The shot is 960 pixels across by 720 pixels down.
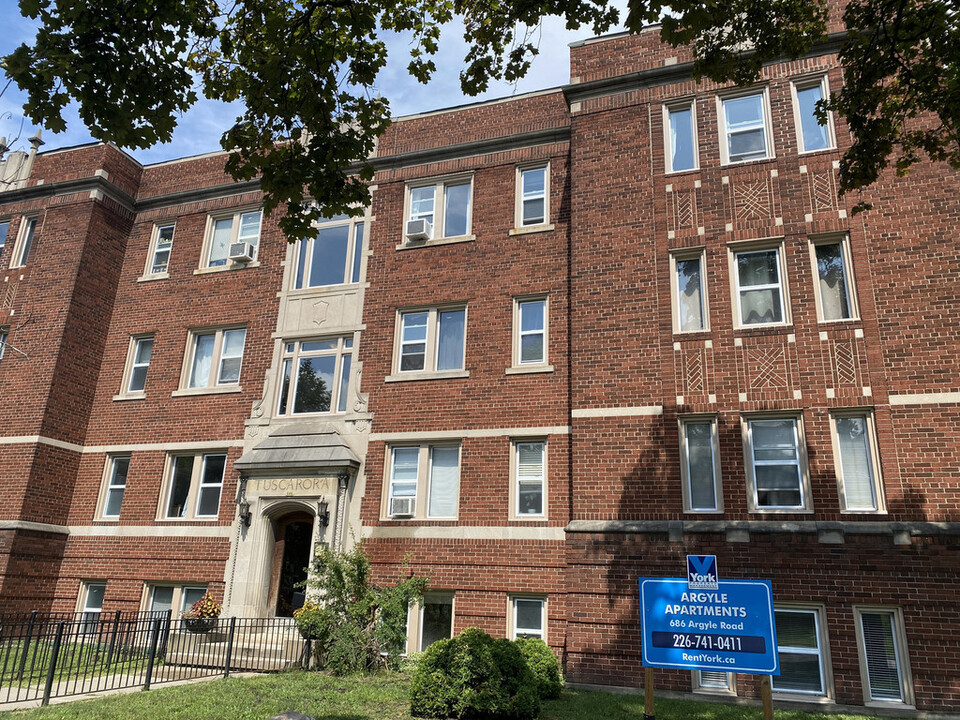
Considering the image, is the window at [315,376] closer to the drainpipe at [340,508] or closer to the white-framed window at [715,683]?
the drainpipe at [340,508]

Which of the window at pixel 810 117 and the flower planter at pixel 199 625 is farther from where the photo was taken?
the flower planter at pixel 199 625

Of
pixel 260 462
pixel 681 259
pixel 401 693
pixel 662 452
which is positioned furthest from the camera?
pixel 260 462

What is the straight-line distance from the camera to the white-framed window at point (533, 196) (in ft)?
56.8

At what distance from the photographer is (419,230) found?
17.9m

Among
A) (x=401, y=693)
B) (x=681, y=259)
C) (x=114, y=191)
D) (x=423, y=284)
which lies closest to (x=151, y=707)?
(x=401, y=693)

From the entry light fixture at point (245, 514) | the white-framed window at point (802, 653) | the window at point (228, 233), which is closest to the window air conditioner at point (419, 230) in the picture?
the window at point (228, 233)

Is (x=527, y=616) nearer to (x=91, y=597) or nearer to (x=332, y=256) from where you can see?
(x=332, y=256)

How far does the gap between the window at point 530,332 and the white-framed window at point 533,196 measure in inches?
79.8

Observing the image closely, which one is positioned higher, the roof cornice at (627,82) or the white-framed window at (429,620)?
the roof cornice at (627,82)

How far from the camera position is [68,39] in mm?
6801

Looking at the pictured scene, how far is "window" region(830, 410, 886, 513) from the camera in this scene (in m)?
12.4

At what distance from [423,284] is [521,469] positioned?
5305mm

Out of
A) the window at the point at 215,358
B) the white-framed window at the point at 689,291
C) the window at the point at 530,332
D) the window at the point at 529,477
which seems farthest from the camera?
the window at the point at 215,358

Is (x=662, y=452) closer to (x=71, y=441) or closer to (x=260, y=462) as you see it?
(x=260, y=462)
